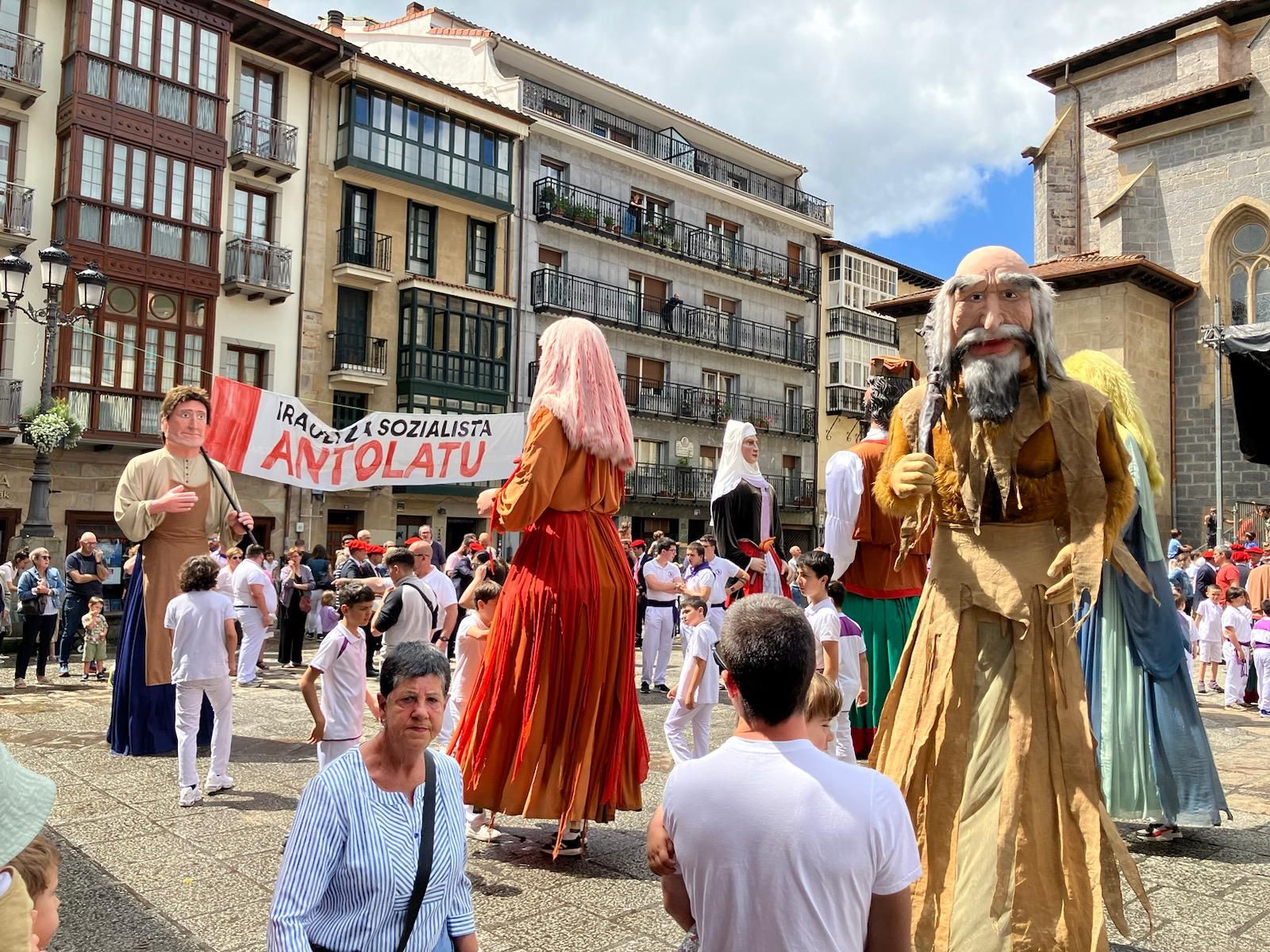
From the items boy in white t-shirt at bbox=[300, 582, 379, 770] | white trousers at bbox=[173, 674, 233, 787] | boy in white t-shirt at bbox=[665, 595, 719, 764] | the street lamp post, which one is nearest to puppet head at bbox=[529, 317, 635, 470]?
boy in white t-shirt at bbox=[665, 595, 719, 764]

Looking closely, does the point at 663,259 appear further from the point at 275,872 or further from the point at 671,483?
the point at 275,872

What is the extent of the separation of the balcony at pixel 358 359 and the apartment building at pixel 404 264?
4 cm

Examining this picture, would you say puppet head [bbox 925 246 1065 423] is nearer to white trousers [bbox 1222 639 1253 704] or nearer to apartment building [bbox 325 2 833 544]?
white trousers [bbox 1222 639 1253 704]

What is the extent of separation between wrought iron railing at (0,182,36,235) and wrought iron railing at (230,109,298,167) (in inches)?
190

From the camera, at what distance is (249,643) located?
11094mm

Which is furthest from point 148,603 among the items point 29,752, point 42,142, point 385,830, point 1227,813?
point 42,142

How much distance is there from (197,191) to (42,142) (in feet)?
10.4

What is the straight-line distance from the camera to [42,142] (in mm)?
21031

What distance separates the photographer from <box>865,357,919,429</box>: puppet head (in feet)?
18.9

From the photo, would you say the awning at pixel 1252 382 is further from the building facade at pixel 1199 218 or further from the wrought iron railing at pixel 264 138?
the wrought iron railing at pixel 264 138

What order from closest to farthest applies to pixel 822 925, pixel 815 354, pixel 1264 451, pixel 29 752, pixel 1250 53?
1. pixel 822 925
2. pixel 1264 451
3. pixel 29 752
4. pixel 1250 53
5. pixel 815 354

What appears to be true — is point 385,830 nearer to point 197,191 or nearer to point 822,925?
point 822,925

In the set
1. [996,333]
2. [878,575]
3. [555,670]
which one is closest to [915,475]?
[996,333]

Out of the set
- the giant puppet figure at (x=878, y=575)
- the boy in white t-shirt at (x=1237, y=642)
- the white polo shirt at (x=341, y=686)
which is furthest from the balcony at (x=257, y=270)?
the giant puppet figure at (x=878, y=575)
